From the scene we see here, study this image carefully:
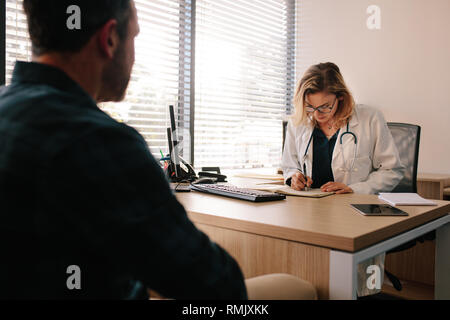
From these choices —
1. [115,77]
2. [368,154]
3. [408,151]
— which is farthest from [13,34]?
[408,151]

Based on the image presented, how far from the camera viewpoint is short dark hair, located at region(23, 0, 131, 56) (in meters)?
0.62

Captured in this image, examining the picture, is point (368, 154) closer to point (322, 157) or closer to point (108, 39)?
point (322, 157)

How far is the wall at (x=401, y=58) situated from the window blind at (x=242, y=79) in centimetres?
43

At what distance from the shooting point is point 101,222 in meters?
0.50

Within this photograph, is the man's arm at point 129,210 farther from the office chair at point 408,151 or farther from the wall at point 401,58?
the wall at point 401,58

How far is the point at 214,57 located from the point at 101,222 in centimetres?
280

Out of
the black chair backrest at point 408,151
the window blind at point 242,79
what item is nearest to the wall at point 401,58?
the window blind at point 242,79

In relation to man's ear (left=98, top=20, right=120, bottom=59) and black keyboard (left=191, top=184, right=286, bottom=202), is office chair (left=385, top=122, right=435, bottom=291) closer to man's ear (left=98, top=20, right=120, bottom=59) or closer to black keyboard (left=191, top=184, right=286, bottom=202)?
black keyboard (left=191, top=184, right=286, bottom=202)

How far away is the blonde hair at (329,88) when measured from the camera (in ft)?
6.86

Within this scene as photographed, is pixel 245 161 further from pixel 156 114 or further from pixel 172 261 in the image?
pixel 172 261

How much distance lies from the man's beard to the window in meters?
1.66

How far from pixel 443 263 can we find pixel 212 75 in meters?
2.25

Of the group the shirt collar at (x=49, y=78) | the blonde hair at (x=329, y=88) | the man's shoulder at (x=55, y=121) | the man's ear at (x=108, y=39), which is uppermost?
the blonde hair at (x=329, y=88)
